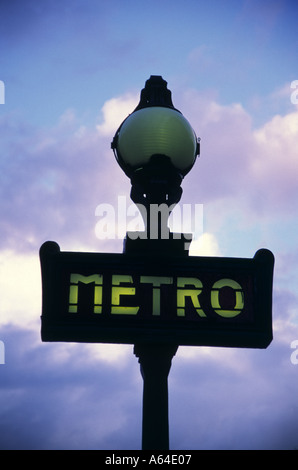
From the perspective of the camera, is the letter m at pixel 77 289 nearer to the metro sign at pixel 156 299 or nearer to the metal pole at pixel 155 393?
the metro sign at pixel 156 299

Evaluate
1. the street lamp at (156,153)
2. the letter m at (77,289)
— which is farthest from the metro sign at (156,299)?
the street lamp at (156,153)

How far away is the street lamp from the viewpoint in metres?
6.16

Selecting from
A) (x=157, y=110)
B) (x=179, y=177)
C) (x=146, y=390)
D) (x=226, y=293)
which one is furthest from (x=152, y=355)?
(x=157, y=110)

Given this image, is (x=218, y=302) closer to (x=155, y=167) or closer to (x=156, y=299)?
(x=156, y=299)

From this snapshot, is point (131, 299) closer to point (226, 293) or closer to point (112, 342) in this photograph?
point (112, 342)

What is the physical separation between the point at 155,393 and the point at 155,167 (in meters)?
2.05

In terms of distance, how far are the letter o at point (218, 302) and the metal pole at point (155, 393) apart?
0.50m

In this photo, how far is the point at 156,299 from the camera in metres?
5.78

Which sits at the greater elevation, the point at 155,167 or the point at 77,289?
the point at 155,167

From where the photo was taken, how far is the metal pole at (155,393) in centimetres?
532

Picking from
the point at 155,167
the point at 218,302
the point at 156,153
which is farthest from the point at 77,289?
the point at 156,153

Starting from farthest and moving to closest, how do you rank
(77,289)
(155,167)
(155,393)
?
(155,167)
(77,289)
(155,393)
